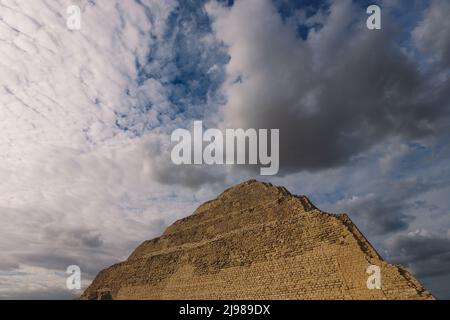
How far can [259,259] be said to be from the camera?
83.1 feet

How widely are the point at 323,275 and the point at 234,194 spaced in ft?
65.1

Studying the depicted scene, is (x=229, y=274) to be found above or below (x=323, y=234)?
below

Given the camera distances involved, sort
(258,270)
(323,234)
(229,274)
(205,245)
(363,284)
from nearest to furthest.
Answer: (363,284) < (323,234) < (258,270) < (229,274) < (205,245)

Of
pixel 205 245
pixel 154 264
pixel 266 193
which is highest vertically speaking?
pixel 266 193

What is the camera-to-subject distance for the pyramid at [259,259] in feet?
62.2

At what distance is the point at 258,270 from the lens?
24.8 meters

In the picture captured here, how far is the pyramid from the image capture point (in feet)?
62.2
